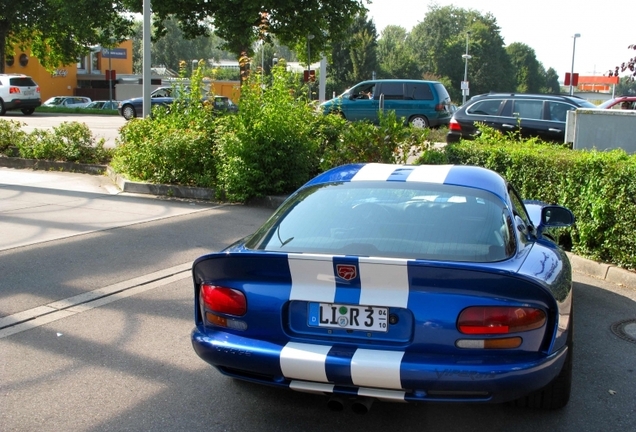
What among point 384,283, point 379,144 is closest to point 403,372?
point 384,283

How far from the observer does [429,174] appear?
15.5ft

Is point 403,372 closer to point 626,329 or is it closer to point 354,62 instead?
point 626,329

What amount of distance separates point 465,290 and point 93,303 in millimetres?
3818

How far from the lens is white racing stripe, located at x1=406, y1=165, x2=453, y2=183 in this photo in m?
4.61

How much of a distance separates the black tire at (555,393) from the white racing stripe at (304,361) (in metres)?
1.32

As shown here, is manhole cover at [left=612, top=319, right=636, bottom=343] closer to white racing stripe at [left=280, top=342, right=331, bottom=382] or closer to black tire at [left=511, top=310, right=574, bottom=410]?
black tire at [left=511, top=310, right=574, bottom=410]

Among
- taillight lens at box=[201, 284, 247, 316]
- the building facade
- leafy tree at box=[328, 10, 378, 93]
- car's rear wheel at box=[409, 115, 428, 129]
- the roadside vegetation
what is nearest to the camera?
taillight lens at box=[201, 284, 247, 316]

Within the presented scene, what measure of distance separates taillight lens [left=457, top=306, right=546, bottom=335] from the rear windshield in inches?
13.3

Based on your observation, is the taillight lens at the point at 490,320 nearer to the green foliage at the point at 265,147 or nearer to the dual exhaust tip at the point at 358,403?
the dual exhaust tip at the point at 358,403

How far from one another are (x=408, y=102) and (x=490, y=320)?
20.2 meters

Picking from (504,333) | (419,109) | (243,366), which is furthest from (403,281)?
(419,109)

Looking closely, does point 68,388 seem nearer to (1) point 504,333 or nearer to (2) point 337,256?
(2) point 337,256

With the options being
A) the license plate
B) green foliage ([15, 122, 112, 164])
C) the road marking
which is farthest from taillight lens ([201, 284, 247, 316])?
green foliage ([15, 122, 112, 164])

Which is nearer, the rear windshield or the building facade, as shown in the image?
the rear windshield
